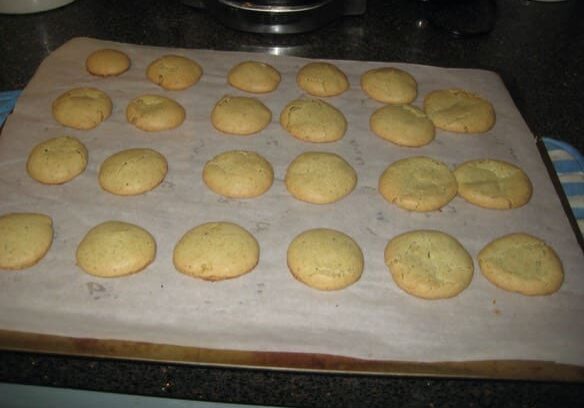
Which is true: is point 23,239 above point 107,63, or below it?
below

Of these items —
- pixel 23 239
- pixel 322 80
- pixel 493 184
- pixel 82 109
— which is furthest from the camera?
pixel 322 80

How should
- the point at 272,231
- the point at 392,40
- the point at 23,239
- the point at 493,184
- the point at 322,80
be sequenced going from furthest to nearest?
the point at 392,40 → the point at 322,80 → the point at 493,184 → the point at 272,231 → the point at 23,239

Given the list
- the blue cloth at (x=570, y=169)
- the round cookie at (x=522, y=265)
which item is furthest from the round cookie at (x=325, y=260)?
the blue cloth at (x=570, y=169)

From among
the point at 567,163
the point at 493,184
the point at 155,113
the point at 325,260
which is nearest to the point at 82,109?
the point at 155,113

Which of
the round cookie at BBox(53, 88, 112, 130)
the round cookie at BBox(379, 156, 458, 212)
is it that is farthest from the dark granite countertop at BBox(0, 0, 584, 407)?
the round cookie at BBox(379, 156, 458, 212)

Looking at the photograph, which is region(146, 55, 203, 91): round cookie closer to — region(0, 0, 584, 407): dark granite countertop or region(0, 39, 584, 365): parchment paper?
region(0, 39, 584, 365): parchment paper

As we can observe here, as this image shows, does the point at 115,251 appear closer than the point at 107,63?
Yes

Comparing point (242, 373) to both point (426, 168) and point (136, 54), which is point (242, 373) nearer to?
point (426, 168)

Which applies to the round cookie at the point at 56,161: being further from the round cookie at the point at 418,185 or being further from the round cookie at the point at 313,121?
the round cookie at the point at 418,185

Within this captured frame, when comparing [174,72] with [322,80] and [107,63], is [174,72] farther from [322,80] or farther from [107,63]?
[322,80]
